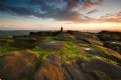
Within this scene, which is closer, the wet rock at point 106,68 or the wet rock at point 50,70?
the wet rock at point 50,70

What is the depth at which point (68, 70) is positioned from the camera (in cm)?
2127

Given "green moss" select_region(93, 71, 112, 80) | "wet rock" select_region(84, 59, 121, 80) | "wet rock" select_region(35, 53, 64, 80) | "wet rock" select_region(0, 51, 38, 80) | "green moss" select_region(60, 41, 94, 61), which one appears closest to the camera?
"wet rock" select_region(0, 51, 38, 80)

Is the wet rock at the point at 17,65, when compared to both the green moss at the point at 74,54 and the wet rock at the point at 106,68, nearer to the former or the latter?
the green moss at the point at 74,54

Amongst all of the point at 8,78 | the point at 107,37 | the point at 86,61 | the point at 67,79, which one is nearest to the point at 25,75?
the point at 8,78

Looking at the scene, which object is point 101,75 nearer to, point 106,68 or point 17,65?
point 106,68

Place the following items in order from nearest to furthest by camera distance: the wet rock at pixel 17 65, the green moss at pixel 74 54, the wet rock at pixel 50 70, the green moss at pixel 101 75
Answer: the wet rock at pixel 17 65 → the wet rock at pixel 50 70 → the green moss at pixel 101 75 → the green moss at pixel 74 54

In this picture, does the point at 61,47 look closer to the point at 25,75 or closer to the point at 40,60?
the point at 40,60

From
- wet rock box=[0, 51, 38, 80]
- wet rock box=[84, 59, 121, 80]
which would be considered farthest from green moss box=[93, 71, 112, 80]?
wet rock box=[0, 51, 38, 80]

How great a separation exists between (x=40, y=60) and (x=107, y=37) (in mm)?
32121

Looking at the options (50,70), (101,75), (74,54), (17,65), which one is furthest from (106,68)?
(17,65)

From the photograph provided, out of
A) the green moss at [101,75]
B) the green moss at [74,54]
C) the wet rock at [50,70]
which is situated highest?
the green moss at [74,54]

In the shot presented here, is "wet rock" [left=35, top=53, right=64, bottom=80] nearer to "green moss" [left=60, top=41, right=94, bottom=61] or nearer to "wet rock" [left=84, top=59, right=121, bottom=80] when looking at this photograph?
"green moss" [left=60, top=41, right=94, bottom=61]

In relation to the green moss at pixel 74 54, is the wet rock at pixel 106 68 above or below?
below

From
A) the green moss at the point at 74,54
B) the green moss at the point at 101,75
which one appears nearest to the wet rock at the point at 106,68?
the green moss at the point at 101,75
